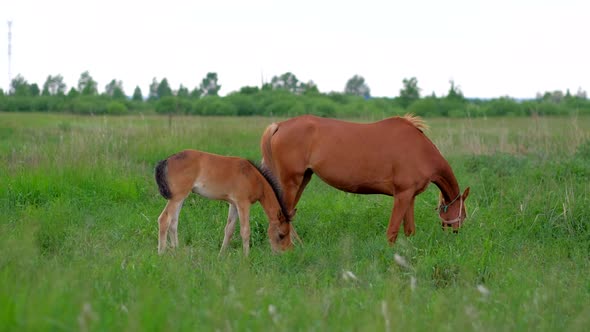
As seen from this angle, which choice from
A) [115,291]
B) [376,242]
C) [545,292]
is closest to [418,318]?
[545,292]

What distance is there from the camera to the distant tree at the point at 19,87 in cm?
3928

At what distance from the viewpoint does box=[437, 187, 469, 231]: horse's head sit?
772 cm

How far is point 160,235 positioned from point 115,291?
241 centimetres

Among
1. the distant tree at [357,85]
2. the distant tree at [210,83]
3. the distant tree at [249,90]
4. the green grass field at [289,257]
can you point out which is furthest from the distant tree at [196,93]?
the green grass field at [289,257]

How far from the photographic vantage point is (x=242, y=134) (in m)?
16.2

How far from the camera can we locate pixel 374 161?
24.9 feet

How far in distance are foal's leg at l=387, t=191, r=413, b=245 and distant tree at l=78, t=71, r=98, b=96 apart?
33610mm

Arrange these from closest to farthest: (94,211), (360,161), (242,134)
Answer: (360,161), (94,211), (242,134)

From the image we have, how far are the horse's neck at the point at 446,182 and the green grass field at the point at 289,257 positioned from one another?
1.39ft

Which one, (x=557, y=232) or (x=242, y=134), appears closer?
(x=557, y=232)

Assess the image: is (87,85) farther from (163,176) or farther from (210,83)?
(163,176)

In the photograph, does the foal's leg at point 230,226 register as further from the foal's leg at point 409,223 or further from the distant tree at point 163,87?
the distant tree at point 163,87

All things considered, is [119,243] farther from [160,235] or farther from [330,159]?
[330,159]

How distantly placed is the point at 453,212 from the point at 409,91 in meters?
Answer: 29.0
